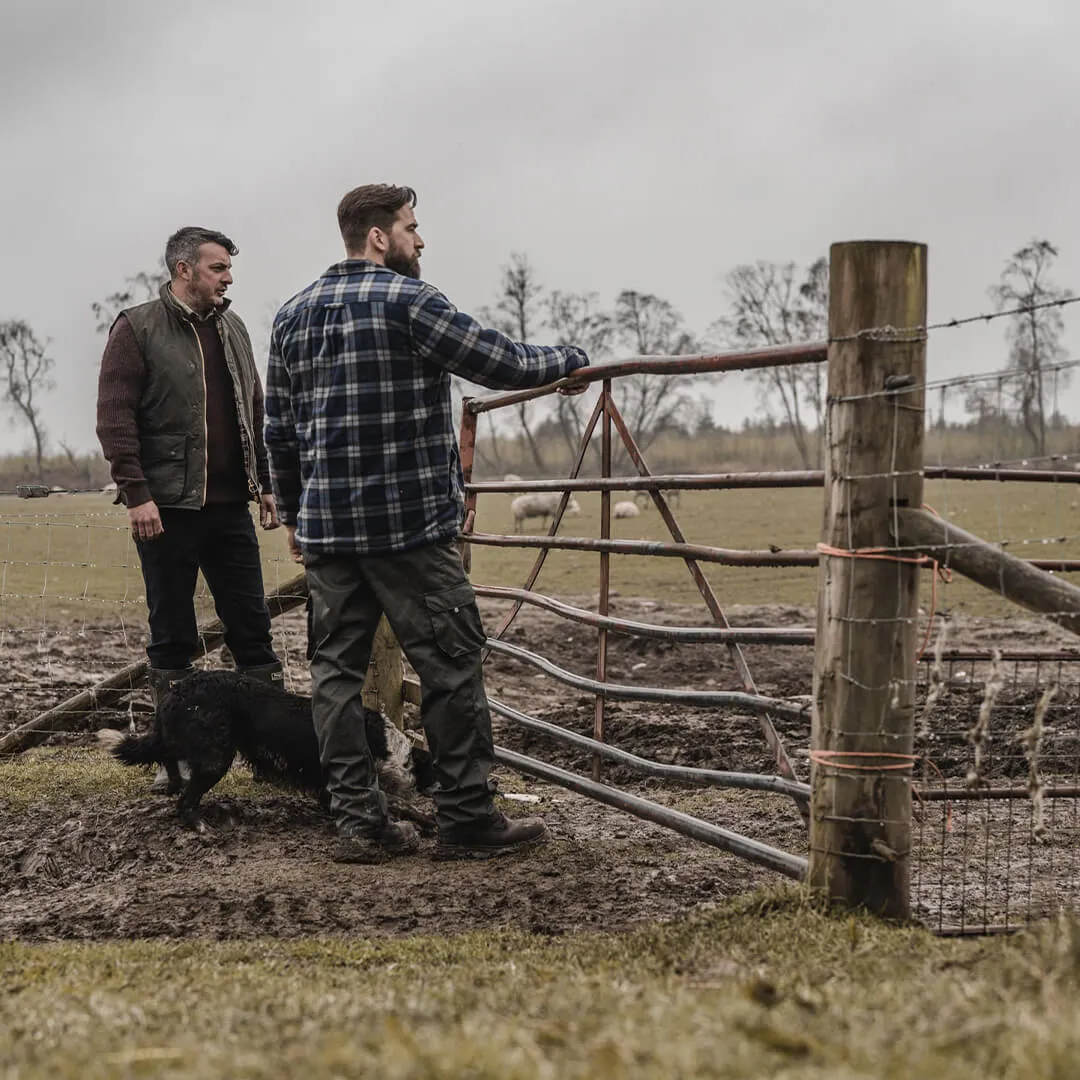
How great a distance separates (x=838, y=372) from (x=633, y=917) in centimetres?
161

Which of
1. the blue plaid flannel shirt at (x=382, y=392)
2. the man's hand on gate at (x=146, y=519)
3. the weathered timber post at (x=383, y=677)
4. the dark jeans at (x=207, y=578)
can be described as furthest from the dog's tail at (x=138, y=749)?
the blue plaid flannel shirt at (x=382, y=392)

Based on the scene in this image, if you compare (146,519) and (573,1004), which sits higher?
(146,519)

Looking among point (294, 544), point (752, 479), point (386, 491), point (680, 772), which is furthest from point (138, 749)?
point (752, 479)

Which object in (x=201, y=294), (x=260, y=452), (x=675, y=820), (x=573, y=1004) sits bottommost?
(x=675, y=820)

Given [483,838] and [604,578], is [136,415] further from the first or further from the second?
[483,838]

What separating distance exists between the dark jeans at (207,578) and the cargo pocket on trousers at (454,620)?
123 centimetres

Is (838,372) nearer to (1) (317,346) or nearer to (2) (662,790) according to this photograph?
(1) (317,346)

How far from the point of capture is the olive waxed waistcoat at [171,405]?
16.7 feet

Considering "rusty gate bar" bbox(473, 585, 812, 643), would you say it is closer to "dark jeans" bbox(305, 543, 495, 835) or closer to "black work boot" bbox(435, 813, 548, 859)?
"dark jeans" bbox(305, 543, 495, 835)

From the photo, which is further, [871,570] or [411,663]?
[411,663]

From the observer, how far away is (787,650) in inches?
386

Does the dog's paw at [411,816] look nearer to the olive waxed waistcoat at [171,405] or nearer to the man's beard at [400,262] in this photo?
the olive waxed waistcoat at [171,405]

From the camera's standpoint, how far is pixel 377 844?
4328 mm

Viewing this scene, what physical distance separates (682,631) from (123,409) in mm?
2315
